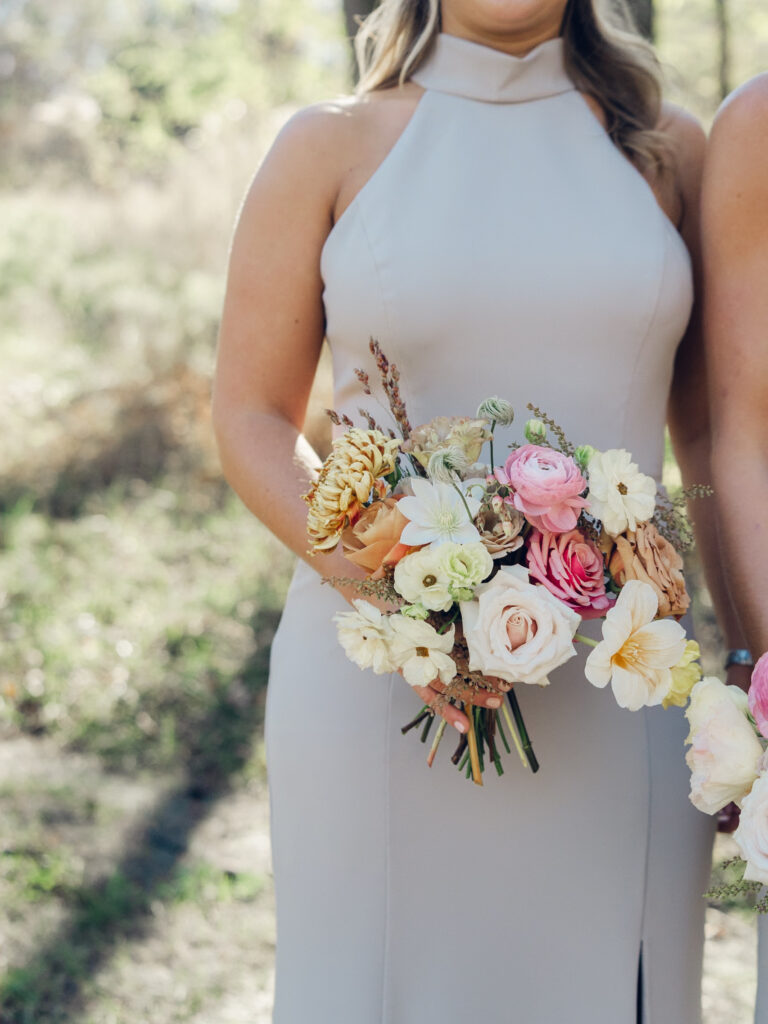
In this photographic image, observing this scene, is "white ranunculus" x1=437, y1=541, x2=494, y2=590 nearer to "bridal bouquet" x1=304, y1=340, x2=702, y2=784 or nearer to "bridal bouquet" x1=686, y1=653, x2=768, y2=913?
"bridal bouquet" x1=304, y1=340, x2=702, y2=784

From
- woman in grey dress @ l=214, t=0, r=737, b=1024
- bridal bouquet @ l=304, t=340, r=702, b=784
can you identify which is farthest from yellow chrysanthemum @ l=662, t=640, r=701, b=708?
woman in grey dress @ l=214, t=0, r=737, b=1024

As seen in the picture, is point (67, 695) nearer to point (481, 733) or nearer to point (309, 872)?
point (309, 872)

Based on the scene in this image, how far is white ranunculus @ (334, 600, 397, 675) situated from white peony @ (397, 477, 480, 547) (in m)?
0.12

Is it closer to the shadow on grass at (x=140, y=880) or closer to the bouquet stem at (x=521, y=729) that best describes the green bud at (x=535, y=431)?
the bouquet stem at (x=521, y=729)

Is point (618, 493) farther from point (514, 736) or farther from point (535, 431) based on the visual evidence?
point (514, 736)

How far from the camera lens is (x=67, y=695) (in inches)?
190

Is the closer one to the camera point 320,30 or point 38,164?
point 320,30

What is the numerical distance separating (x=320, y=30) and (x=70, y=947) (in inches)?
565

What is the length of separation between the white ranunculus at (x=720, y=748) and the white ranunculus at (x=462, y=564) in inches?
12.9

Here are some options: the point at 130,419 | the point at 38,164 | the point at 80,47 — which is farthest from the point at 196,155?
the point at 80,47

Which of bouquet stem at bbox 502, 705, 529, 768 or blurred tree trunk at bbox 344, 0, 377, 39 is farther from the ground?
blurred tree trunk at bbox 344, 0, 377, 39

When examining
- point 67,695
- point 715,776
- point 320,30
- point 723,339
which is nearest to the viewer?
point 715,776

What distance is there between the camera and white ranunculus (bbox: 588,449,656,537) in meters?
1.47

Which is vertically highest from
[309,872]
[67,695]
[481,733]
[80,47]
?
[80,47]
